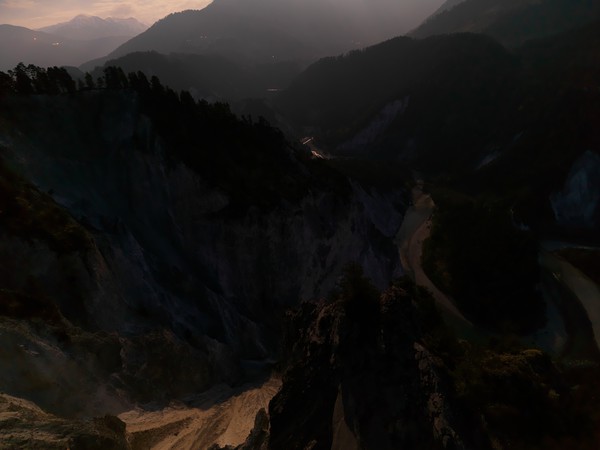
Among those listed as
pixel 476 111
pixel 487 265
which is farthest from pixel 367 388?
pixel 476 111

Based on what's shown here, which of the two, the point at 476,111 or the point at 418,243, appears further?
the point at 476,111

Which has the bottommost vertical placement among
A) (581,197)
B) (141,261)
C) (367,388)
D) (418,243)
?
(581,197)

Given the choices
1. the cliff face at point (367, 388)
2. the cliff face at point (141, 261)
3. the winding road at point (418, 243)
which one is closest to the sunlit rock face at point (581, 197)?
the winding road at point (418, 243)

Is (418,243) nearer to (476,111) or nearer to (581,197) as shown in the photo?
(581,197)

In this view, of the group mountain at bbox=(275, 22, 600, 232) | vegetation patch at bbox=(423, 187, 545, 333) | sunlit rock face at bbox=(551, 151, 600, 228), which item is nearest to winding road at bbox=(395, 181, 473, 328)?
vegetation patch at bbox=(423, 187, 545, 333)

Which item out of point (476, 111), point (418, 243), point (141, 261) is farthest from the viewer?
point (476, 111)

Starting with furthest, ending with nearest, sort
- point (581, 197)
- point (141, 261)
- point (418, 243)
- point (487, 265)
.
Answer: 1. point (581, 197)
2. point (418, 243)
3. point (487, 265)
4. point (141, 261)

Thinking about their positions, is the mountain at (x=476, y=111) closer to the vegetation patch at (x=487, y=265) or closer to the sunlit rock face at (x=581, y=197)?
the sunlit rock face at (x=581, y=197)
